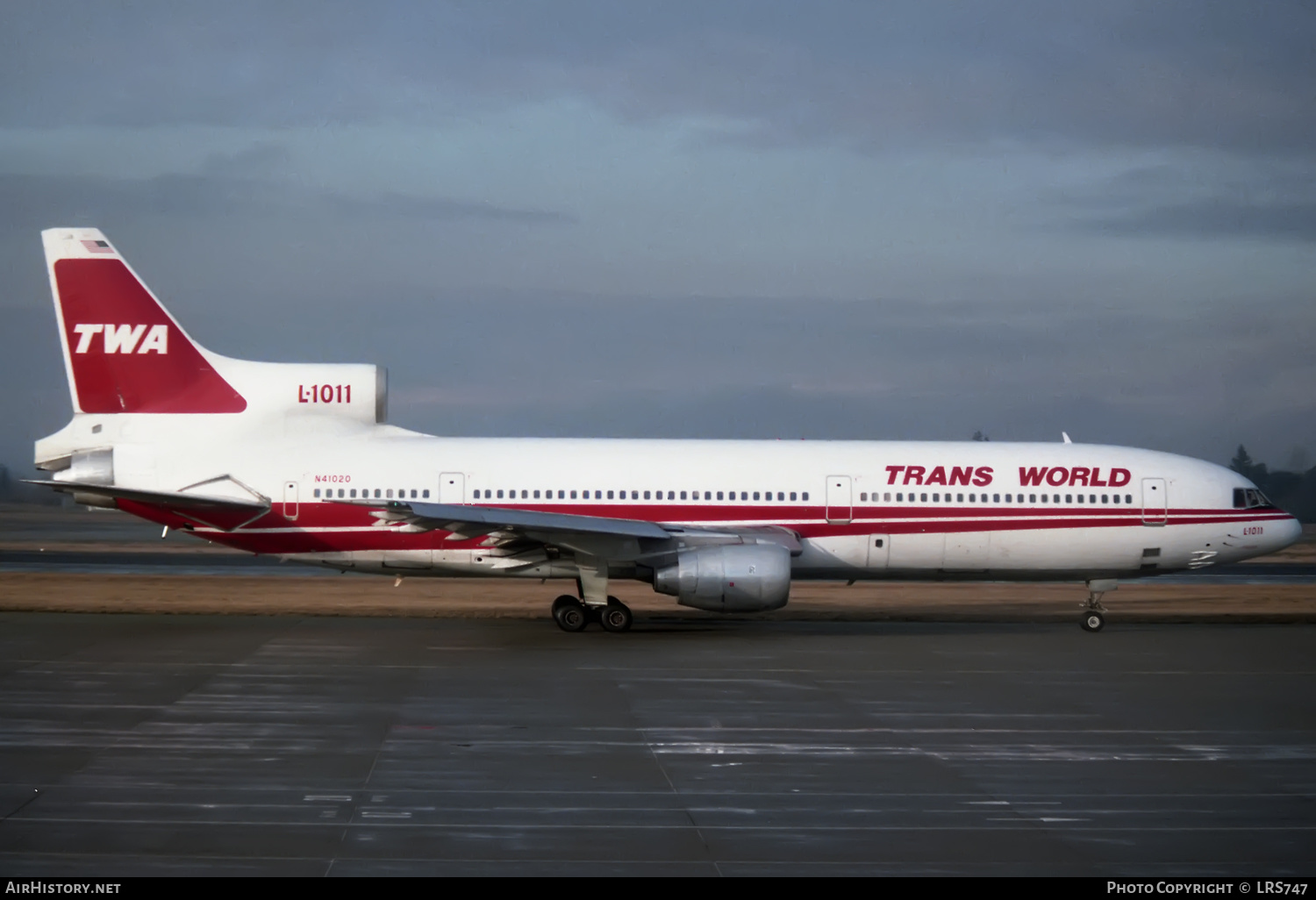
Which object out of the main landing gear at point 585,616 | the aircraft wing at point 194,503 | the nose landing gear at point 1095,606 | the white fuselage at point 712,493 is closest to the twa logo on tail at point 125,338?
the white fuselage at point 712,493

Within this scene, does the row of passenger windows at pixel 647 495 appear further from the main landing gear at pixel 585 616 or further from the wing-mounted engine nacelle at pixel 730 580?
the wing-mounted engine nacelle at pixel 730 580

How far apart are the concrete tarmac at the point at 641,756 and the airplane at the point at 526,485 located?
2211mm

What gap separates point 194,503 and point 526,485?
5788 millimetres

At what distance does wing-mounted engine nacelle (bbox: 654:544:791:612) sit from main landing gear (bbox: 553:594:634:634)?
1.83m

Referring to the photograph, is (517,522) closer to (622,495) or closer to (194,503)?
(622,495)

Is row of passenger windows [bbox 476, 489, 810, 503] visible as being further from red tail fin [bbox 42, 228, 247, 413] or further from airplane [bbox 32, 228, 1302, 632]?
red tail fin [bbox 42, 228, 247, 413]

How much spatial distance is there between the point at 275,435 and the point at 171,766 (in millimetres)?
13671

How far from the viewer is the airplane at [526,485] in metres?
24.6

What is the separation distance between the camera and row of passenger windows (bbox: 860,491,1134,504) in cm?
2531

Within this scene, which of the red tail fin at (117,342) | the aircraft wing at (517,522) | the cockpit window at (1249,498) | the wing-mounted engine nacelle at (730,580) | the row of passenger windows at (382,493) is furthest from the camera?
the cockpit window at (1249,498)

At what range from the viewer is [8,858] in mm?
9125

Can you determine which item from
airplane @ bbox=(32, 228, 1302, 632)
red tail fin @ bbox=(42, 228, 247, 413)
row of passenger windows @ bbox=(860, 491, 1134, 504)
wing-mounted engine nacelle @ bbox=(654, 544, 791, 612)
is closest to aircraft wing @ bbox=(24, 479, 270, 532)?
airplane @ bbox=(32, 228, 1302, 632)

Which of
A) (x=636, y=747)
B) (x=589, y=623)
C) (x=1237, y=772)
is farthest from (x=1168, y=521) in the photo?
(x=636, y=747)
